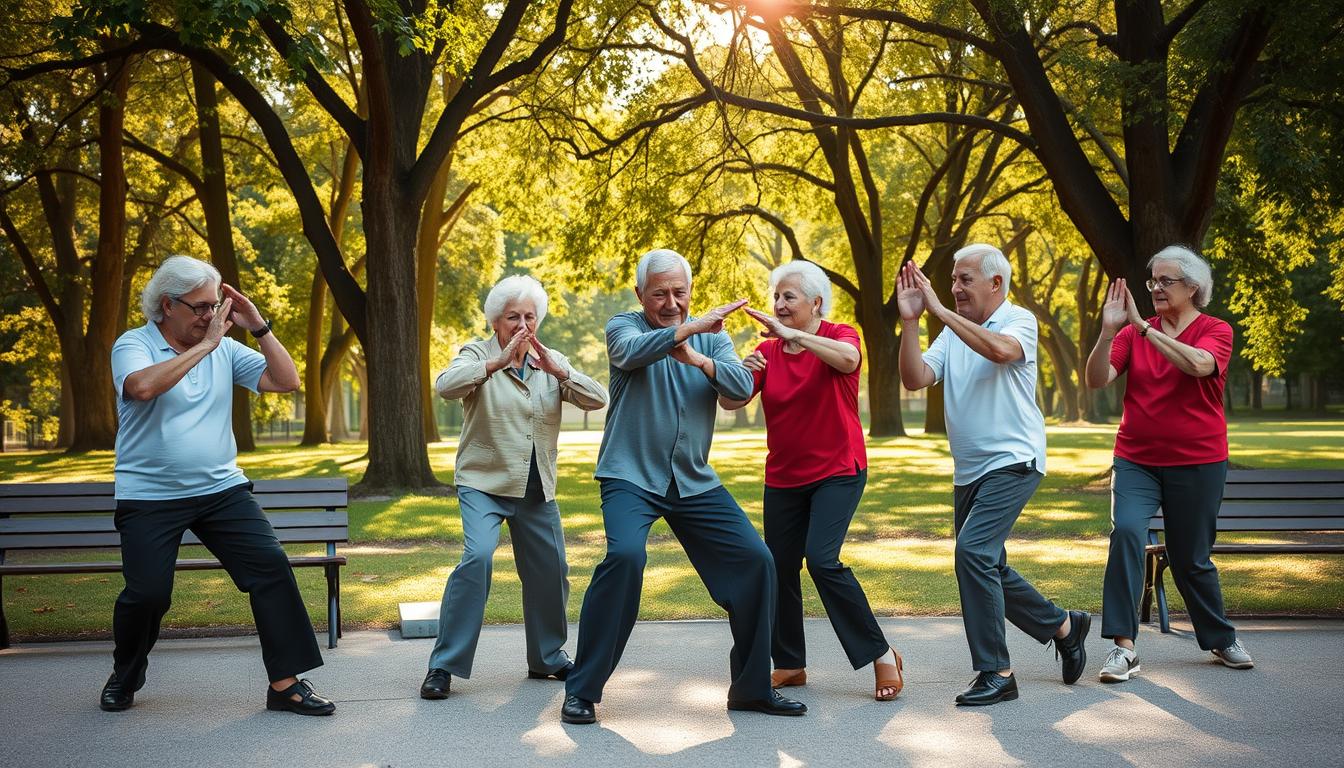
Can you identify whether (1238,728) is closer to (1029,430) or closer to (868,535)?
(1029,430)

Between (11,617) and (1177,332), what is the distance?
720 centimetres

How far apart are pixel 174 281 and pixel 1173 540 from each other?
194 inches

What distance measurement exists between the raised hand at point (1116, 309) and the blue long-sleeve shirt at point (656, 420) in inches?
78.5

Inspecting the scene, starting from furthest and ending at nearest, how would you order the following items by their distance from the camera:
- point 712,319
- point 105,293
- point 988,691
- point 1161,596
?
point 105,293
point 1161,596
point 988,691
point 712,319

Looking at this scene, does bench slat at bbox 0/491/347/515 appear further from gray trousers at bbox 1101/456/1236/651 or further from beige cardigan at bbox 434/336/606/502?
gray trousers at bbox 1101/456/1236/651

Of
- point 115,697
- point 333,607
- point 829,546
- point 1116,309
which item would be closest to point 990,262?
point 1116,309

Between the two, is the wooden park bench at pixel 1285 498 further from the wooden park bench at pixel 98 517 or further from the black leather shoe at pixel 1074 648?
the wooden park bench at pixel 98 517

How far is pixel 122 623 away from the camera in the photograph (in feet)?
18.3

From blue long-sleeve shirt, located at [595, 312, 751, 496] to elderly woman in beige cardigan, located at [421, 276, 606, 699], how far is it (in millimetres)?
375

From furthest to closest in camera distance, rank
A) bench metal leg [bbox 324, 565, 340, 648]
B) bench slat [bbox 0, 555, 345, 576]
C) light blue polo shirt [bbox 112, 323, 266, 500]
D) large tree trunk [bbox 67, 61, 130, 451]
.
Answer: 1. large tree trunk [bbox 67, 61, 130, 451]
2. bench metal leg [bbox 324, 565, 340, 648]
3. bench slat [bbox 0, 555, 345, 576]
4. light blue polo shirt [bbox 112, 323, 266, 500]

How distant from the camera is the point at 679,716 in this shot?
5.54 metres

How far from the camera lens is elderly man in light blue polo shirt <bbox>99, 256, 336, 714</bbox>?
18.1 feet

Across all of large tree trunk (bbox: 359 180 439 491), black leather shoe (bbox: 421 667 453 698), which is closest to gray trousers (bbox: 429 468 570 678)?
black leather shoe (bbox: 421 667 453 698)

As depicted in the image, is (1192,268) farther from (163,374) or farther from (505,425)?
(163,374)
